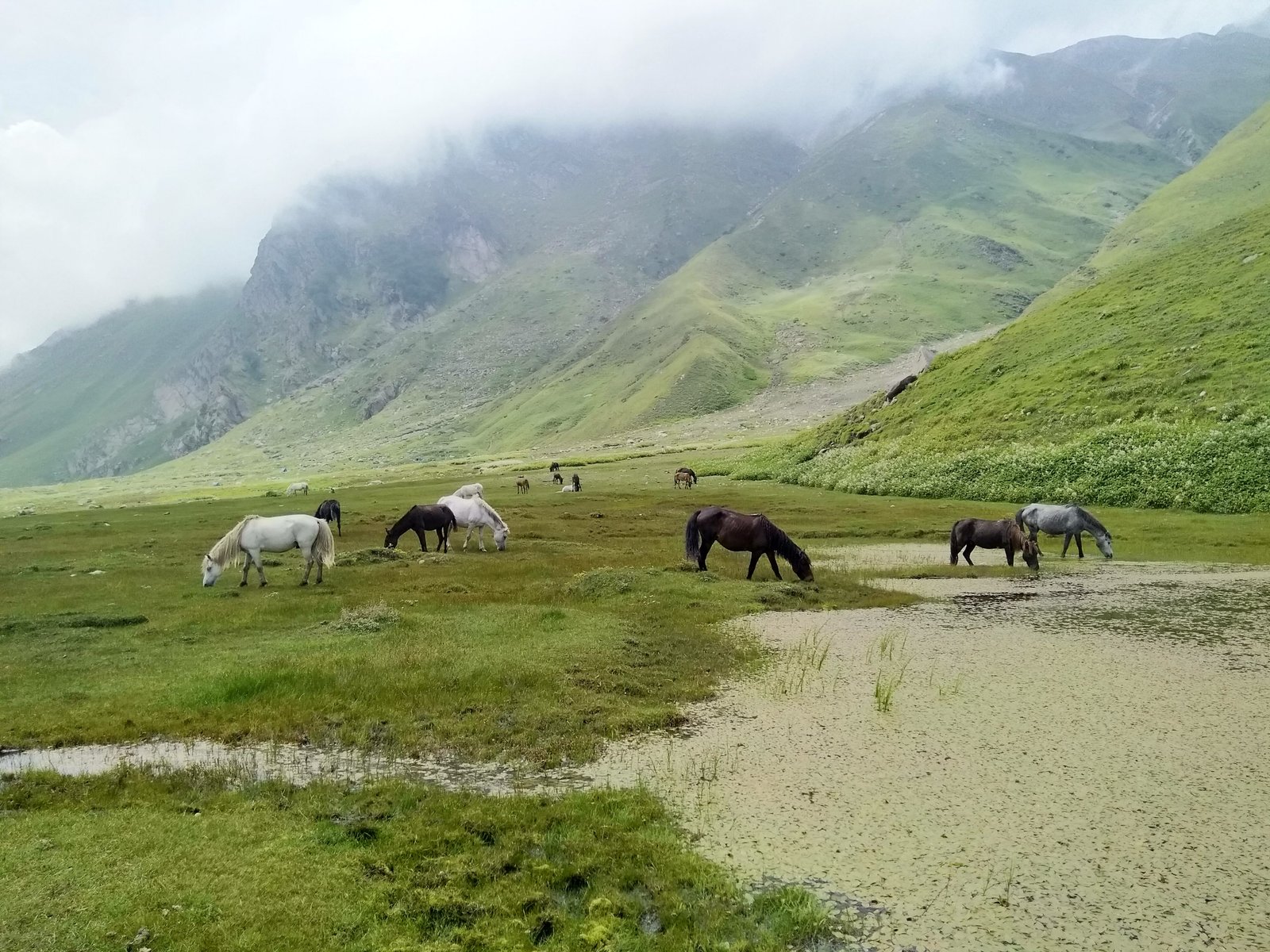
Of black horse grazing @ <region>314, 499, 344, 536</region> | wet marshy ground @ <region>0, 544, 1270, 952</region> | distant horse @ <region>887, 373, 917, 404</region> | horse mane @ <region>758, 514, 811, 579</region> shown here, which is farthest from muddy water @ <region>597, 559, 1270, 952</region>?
distant horse @ <region>887, 373, 917, 404</region>

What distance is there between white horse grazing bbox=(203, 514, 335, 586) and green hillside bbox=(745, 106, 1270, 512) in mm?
39917

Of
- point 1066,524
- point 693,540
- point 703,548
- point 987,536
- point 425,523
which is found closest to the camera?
point 703,548

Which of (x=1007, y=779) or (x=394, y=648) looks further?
(x=394, y=648)

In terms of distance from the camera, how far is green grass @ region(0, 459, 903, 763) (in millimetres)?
12469

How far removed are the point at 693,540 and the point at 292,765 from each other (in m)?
17.3

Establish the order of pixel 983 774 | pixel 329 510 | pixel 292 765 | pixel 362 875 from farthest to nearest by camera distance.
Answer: pixel 329 510
pixel 292 765
pixel 983 774
pixel 362 875

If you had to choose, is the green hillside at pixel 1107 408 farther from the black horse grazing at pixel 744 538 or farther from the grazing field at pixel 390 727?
the black horse grazing at pixel 744 538

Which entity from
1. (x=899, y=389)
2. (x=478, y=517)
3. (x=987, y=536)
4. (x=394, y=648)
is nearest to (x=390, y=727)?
(x=394, y=648)

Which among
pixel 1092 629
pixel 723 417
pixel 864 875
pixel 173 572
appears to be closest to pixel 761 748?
pixel 864 875

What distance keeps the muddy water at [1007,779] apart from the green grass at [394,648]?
211 centimetres

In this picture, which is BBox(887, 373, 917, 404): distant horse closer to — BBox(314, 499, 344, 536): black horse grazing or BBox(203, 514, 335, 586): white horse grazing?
BBox(314, 499, 344, 536): black horse grazing

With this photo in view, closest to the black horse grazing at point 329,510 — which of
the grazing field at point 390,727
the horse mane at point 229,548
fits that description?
the grazing field at point 390,727

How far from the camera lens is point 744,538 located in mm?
25516

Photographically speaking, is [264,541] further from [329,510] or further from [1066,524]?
[1066,524]
